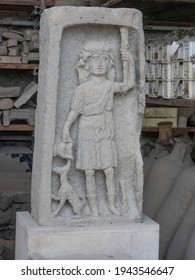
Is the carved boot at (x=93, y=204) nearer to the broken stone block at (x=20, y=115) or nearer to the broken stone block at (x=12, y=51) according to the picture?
the broken stone block at (x=20, y=115)

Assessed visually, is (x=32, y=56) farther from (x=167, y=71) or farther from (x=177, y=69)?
(x=177, y=69)

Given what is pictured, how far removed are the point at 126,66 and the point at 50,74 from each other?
0.48 meters

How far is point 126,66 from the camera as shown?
4105 millimetres

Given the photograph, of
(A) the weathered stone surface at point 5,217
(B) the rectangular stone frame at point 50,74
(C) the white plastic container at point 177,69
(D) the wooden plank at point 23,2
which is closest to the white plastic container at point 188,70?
(C) the white plastic container at point 177,69

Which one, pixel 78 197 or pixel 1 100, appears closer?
pixel 78 197

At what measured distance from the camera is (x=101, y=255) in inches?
158

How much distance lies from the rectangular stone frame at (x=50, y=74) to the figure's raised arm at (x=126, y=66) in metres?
0.06

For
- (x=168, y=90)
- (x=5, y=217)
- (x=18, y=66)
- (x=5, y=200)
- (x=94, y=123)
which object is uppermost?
(x=18, y=66)

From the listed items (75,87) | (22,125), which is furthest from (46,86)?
(22,125)

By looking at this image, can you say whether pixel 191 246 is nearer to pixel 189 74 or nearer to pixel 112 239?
pixel 112 239

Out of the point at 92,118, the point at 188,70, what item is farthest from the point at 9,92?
the point at 92,118

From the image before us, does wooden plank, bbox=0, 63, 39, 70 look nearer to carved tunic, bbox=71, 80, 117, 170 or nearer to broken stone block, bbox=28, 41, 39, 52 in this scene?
broken stone block, bbox=28, 41, 39, 52

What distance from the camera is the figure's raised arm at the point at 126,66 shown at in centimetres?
409

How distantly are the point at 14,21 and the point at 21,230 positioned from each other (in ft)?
12.1
